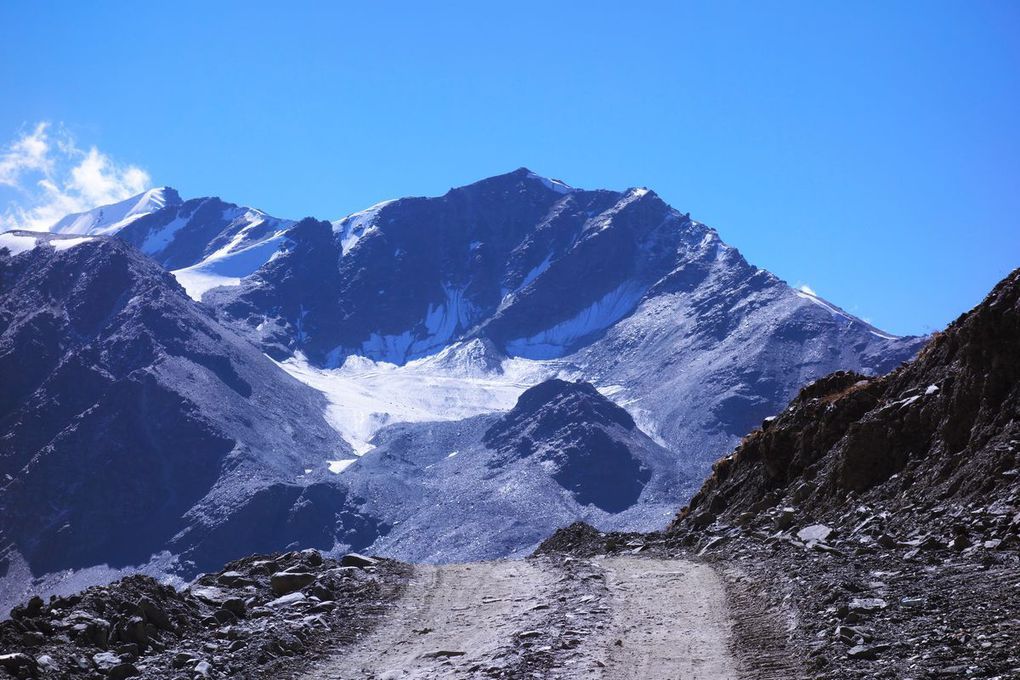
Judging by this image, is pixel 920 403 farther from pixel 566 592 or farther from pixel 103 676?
pixel 103 676

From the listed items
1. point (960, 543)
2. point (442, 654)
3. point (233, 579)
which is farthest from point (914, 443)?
point (233, 579)

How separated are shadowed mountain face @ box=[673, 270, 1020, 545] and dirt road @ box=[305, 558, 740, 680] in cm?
463

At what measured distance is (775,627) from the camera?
17469mm

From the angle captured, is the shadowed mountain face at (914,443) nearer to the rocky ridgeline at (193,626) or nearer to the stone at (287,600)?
the rocky ridgeline at (193,626)

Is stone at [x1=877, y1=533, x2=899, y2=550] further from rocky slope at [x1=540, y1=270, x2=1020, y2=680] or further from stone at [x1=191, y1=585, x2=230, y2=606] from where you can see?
stone at [x1=191, y1=585, x2=230, y2=606]

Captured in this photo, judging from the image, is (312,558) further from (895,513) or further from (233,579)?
(895,513)

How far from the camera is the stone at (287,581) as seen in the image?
21875 millimetres

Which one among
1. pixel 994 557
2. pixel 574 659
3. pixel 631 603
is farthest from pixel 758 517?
pixel 574 659

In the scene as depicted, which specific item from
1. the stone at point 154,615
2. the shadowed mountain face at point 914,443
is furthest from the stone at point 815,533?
the stone at point 154,615

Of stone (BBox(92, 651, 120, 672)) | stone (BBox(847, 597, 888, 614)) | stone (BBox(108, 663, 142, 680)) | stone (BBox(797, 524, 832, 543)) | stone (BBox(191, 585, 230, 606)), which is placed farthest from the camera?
stone (BBox(797, 524, 832, 543))

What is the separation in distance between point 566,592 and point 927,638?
357 inches

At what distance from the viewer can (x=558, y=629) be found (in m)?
18.6

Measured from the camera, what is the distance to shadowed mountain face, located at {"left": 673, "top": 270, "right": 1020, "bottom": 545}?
21.9 meters

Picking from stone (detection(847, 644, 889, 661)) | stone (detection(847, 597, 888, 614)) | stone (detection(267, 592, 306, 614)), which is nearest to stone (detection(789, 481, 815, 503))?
stone (detection(847, 597, 888, 614))
